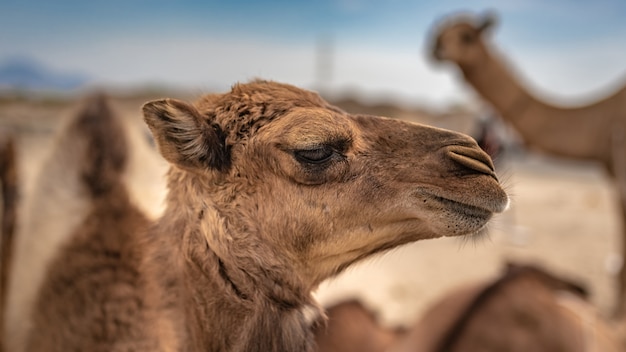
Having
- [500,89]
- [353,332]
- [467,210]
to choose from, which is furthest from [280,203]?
[500,89]

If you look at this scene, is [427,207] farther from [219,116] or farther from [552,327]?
[552,327]

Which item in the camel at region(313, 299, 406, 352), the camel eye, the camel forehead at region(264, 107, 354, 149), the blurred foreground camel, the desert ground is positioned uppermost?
the camel forehead at region(264, 107, 354, 149)

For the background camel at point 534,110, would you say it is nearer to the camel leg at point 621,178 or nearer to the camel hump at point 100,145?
the camel leg at point 621,178

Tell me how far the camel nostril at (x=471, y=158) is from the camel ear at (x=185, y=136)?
70 centimetres

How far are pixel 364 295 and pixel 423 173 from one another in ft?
13.5

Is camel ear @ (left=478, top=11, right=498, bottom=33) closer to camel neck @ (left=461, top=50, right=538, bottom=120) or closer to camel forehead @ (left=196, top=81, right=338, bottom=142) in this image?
camel neck @ (left=461, top=50, right=538, bottom=120)

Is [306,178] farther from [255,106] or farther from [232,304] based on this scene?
[232,304]

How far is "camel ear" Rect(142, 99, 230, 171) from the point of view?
161 cm

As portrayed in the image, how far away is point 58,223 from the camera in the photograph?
9.40ft

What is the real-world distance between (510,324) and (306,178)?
6.94 ft

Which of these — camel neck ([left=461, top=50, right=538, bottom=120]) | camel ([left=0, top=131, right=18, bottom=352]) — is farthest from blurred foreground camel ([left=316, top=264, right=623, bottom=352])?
camel neck ([left=461, top=50, right=538, bottom=120])

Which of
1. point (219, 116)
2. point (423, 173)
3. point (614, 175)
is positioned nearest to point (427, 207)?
point (423, 173)

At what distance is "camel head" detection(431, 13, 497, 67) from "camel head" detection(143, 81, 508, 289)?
450 cm

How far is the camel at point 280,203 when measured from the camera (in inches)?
62.4
